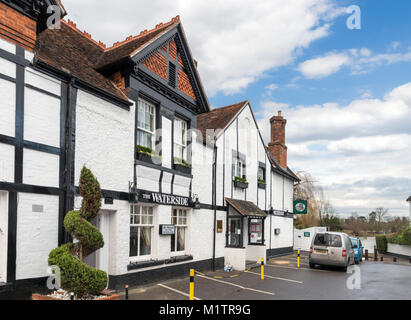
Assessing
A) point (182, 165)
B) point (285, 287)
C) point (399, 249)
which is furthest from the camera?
point (399, 249)

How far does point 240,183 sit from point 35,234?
11676 millimetres

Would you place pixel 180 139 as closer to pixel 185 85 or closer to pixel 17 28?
pixel 185 85

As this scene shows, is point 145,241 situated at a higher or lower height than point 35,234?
lower

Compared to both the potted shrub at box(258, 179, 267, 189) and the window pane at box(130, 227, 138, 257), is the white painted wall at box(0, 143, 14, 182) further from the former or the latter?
the potted shrub at box(258, 179, 267, 189)

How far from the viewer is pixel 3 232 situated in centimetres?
722

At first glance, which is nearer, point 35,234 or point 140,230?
point 35,234

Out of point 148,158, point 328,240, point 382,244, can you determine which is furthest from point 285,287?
point 382,244

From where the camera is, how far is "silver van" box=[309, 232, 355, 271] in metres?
16.5

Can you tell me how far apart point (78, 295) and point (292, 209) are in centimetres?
2090

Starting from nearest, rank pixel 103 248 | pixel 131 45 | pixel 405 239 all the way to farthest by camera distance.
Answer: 1. pixel 103 248
2. pixel 131 45
3. pixel 405 239

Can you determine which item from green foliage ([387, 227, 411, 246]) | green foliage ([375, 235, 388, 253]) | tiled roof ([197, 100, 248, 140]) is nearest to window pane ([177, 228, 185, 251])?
tiled roof ([197, 100, 248, 140])

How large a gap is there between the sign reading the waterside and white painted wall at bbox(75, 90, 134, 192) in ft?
2.62

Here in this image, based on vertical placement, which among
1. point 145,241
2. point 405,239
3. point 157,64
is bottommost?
point 405,239
